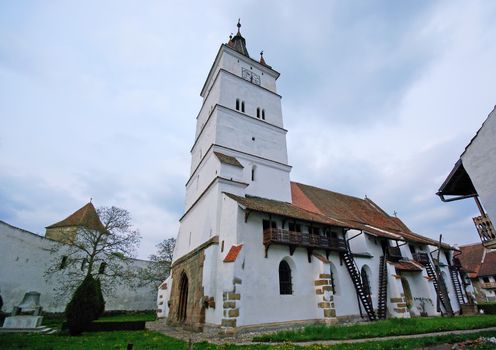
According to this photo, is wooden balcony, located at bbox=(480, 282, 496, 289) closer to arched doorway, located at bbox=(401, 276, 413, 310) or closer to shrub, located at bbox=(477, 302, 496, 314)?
shrub, located at bbox=(477, 302, 496, 314)

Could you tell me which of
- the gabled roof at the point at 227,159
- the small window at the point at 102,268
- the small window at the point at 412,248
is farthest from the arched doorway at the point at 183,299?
the small window at the point at 412,248

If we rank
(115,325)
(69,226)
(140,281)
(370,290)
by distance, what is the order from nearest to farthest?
(115,325) → (370,290) → (69,226) → (140,281)

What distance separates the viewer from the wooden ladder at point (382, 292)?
1709 cm

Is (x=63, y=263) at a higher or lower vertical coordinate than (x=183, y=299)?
higher

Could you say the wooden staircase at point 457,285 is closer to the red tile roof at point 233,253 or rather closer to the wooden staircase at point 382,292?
the wooden staircase at point 382,292

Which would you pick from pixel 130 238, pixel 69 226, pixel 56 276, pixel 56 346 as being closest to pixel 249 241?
pixel 56 346

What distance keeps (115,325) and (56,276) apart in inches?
655

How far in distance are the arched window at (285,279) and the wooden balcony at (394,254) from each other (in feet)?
33.2

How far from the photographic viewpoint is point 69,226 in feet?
103

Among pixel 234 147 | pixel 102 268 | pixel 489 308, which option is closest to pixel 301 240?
pixel 234 147

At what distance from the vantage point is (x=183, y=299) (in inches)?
706

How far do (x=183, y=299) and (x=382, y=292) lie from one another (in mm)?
14125

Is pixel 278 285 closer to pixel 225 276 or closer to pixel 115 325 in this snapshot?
pixel 225 276

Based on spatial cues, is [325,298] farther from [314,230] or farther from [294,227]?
[294,227]
